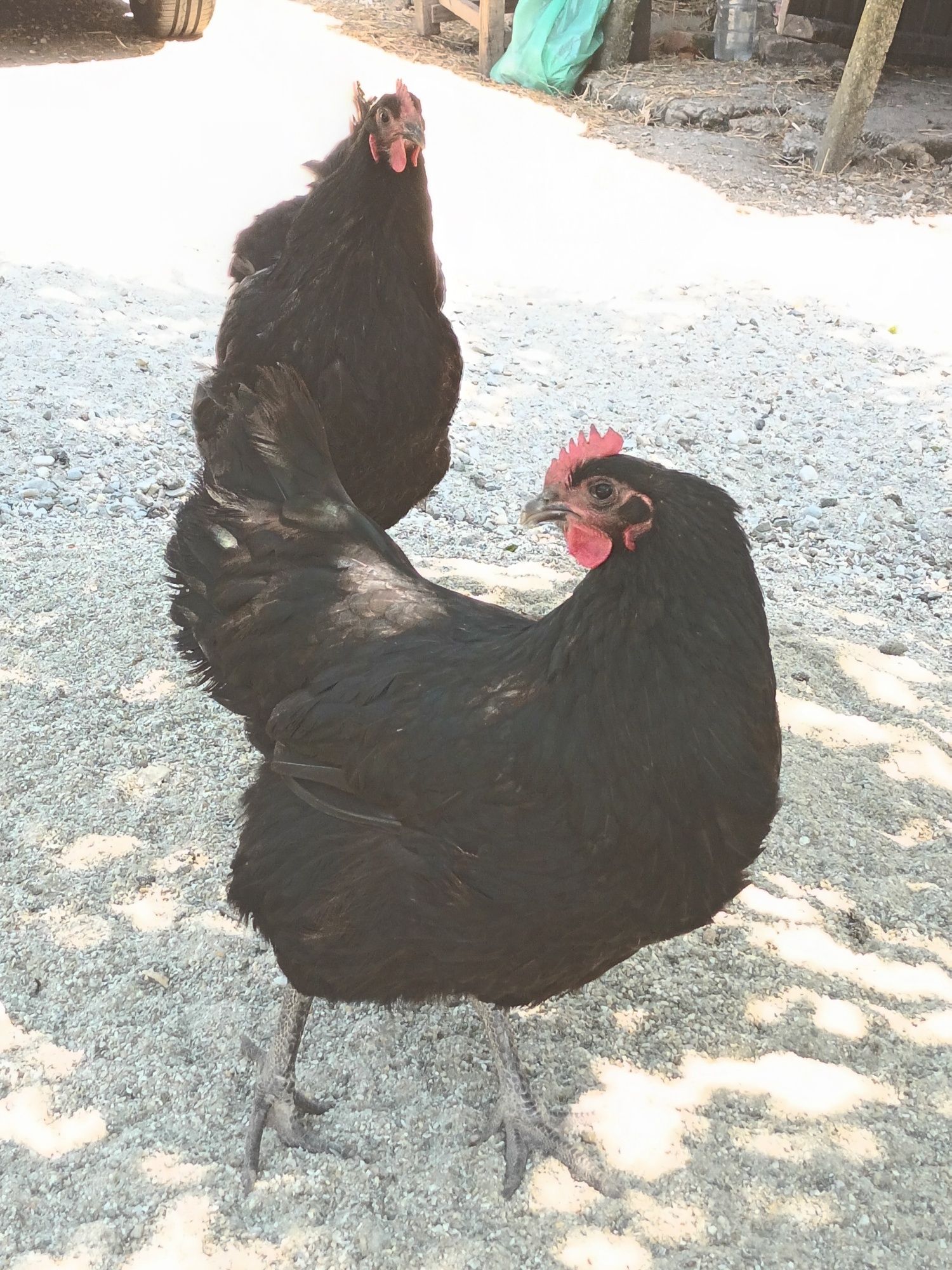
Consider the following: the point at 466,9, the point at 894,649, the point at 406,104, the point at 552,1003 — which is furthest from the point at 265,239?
the point at 466,9

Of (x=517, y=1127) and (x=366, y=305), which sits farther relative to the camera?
(x=366, y=305)

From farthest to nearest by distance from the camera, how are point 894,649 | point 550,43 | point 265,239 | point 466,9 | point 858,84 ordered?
point 466,9 → point 550,43 → point 858,84 → point 894,649 → point 265,239

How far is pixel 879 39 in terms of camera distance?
8.37m

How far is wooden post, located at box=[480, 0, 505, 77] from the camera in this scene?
1074cm

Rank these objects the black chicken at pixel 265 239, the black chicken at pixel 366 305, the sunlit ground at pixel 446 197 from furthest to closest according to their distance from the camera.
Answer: the sunlit ground at pixel 446 197, the black chicken at pixel 265 239, the black chicken at pixel 366 305

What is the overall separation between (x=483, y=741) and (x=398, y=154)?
77.9 inches

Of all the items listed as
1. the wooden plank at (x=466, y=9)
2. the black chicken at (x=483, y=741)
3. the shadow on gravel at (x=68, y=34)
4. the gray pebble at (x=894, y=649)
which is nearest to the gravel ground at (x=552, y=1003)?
the gray pebble at (x=894, y=649)

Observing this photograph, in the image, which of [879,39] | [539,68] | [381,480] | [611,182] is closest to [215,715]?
[381,480]

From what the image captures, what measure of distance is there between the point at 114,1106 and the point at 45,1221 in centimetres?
30

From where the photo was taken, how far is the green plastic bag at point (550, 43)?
1055 centimetres

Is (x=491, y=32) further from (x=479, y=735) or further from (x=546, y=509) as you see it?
(x=479, y=735)

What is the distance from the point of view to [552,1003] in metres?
3.05

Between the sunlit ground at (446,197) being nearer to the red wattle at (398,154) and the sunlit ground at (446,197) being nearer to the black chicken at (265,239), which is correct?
the black chicken at (265,239)

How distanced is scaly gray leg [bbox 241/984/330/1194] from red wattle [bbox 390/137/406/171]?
2419mm
